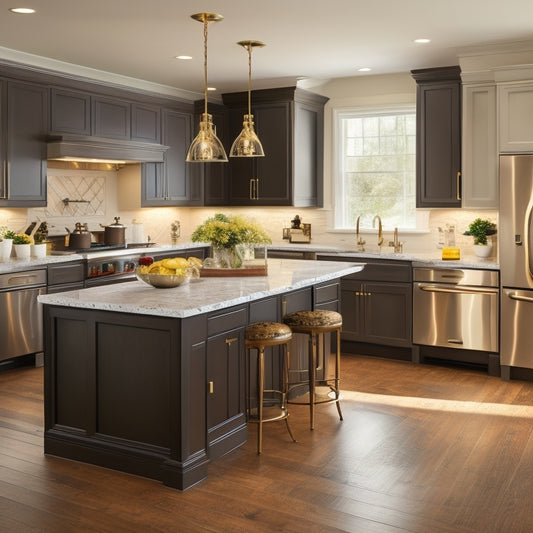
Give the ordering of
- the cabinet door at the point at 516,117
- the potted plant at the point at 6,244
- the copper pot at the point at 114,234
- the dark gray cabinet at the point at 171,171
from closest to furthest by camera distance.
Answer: the cabinet door at the point at 516,117, the potted plant at the point at 6,244, the copper pot at the point at 114,234, the dark gray cabinet at the point at 171,171

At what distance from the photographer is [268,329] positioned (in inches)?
164

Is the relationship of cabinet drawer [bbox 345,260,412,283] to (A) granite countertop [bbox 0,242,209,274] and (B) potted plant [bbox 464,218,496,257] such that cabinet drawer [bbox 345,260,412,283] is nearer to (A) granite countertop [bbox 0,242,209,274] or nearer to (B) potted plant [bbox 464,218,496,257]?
(B) potted plant [bbox 464,218,496,257]

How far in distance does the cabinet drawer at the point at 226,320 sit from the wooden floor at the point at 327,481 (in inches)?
29.0

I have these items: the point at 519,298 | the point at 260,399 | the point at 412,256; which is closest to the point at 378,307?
the point at 412,256

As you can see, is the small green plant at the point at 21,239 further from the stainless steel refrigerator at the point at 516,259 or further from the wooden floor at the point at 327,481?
the stainless steel refrigerator at the point at 516,259

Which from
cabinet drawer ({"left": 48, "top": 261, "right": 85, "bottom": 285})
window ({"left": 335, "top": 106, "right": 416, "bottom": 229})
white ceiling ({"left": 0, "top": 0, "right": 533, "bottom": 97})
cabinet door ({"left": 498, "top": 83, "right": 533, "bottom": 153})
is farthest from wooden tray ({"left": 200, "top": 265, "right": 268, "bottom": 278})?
window ({"left": 335, "top": 106, "right": 416, "bottom": 229})

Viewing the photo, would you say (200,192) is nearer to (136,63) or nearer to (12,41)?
(136,63)

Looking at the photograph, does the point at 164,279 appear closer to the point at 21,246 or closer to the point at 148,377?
the point at 148,377

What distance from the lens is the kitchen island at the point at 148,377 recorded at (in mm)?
3666

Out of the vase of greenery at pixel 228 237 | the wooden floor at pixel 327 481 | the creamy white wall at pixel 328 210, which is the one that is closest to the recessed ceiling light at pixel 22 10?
the vase of greenery at pixel 228 237

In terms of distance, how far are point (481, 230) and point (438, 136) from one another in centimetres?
97

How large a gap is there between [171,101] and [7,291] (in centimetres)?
306

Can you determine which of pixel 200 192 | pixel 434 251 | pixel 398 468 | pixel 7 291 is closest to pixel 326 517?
pixel 398 468

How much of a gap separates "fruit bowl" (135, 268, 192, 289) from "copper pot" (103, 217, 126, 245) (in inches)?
119
